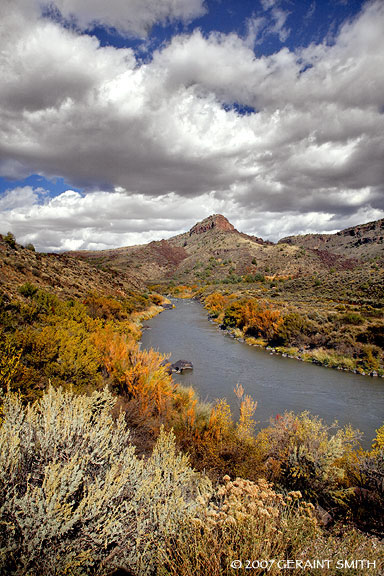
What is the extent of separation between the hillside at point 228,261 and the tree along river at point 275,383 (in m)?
49.0

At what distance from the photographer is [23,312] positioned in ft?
53.8

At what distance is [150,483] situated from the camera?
4582 millimetres

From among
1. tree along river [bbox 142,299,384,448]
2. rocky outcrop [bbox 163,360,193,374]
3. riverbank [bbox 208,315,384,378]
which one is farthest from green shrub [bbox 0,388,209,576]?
riverbank [bbox 208,315,384,378]

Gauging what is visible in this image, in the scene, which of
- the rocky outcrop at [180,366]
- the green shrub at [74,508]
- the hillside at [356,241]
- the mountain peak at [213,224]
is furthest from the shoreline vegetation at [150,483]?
the mountain peak at [213,224]

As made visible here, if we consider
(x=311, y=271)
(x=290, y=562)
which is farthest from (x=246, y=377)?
(x=311, y=271)

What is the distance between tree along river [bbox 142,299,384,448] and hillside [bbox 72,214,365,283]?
161 feet

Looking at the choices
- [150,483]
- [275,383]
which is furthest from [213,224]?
[150,483]

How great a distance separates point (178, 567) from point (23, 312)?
53.0ft

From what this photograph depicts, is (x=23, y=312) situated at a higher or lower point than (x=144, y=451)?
higher

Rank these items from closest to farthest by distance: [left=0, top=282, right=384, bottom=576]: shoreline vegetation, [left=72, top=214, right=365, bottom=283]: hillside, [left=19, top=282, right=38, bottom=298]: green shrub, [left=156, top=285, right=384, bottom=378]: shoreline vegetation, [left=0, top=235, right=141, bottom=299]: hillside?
[left=0, top=282, right=384, bottom=576]: shoreline vegetation < [left=156, top=285, right=384, bottom=378]: shoreline vegetation < [left=19, top=282, right=38, bottom=298]: green shrub < [left=0, top=235, right=141, bottom=299]: hillside < [left=72, top=214, right=365, bottom=283]: hillside

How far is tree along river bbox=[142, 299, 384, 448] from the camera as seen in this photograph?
1398 centimetres

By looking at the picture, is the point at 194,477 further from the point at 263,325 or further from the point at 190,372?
the point at 263,325

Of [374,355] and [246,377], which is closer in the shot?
[246,377]

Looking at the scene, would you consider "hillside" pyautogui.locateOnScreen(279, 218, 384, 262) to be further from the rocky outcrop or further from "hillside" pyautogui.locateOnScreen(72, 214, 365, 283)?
the rocky outcrop
